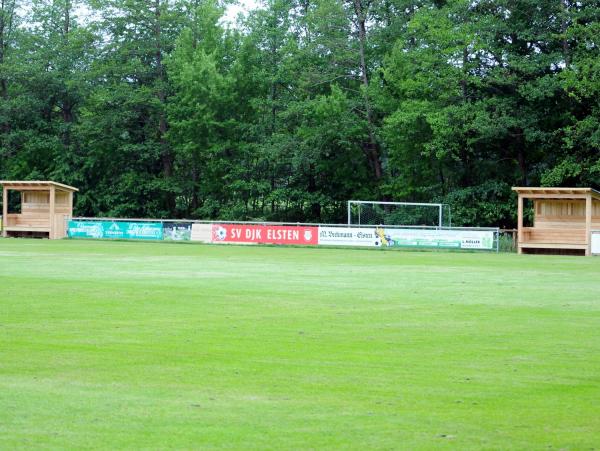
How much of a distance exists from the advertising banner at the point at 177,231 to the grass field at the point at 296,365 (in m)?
27.7

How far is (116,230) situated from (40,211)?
5.48m

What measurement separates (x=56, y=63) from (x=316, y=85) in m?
21.4

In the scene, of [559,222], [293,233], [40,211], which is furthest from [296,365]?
[40,211]

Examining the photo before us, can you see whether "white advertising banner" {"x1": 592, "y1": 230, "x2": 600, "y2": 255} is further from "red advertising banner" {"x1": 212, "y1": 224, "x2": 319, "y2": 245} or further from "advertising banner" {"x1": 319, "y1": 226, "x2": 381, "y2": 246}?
"red advertising banner" {"x1": 212, "y1": 224, "x2": 319, "y2": 245}

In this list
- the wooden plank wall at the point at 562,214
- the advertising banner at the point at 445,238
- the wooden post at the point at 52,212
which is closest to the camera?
the wooden plank wall at the point at 562,214

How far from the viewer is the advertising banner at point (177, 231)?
5147 centimetres

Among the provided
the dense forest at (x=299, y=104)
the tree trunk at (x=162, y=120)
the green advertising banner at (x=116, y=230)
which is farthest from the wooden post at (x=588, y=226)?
the tree trunk at (x=162, y=120)

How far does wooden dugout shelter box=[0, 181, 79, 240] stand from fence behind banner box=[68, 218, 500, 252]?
96cm

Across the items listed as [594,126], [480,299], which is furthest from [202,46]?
[480,299]

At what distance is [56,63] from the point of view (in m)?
72.3

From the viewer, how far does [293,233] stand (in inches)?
1923

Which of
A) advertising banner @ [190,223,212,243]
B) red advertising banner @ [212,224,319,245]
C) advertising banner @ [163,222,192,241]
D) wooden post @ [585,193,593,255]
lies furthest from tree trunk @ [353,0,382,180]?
wooden post @ [585,193,593,255]

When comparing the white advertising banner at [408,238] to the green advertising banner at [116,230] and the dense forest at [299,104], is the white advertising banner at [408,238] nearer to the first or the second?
the dense forest at [299,104]

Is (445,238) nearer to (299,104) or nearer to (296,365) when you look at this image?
(299,104)
